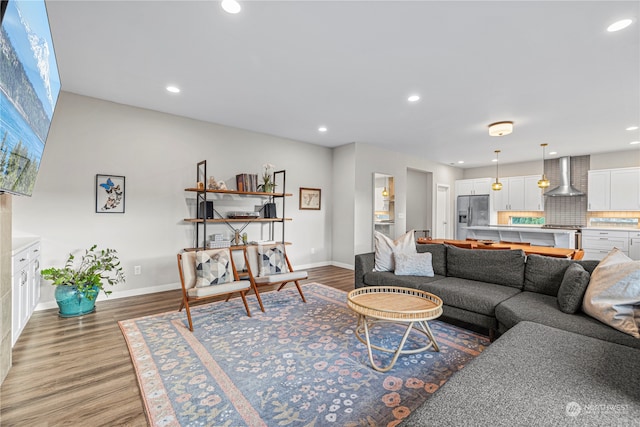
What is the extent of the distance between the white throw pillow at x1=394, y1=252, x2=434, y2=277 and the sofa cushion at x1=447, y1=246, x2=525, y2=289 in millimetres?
260

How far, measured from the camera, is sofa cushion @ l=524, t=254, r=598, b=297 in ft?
8.59

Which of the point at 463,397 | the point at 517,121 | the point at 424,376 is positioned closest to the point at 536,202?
the point at 517,121

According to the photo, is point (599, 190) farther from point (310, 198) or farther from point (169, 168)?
point (169, 168)

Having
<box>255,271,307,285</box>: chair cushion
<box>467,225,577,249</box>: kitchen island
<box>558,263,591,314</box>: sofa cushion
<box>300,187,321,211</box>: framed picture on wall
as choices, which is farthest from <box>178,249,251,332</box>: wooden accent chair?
<box>467,225,577,249</box>: kitchen island

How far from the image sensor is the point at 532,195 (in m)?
7.32

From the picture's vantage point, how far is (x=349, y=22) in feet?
7.23

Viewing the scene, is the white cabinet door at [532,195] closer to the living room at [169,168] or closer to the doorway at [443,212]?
the living room at [169,168]

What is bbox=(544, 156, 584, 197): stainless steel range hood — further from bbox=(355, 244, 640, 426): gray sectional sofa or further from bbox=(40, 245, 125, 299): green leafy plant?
bbox=(40, 245, 125, 299): green leafy plant

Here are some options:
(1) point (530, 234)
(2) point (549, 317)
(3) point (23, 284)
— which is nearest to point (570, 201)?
(1) point (530, 234)

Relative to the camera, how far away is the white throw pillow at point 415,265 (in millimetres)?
3387

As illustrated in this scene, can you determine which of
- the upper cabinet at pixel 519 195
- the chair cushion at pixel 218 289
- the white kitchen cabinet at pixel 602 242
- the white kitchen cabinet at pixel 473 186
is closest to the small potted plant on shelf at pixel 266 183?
the chair cushion at pixel 218 289

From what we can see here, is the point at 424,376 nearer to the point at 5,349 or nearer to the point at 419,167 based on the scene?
the point at 5,349

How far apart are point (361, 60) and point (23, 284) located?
360 cm

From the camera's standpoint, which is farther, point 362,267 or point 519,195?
point 519,195
